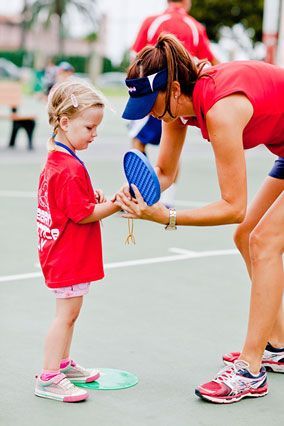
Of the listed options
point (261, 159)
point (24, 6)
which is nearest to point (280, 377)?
point (261, 159)

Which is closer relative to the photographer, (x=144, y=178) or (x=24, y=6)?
(x=144, y=178)

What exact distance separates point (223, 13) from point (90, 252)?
55191mm

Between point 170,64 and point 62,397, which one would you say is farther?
point 62,397

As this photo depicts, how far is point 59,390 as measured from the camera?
420 centimetres

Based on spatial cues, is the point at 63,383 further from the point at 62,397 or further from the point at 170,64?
the point at 170,64

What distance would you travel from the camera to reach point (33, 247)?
302 inches

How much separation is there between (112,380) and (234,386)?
0.59 metres

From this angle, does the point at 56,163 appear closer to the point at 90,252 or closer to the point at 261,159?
the point at 90,252

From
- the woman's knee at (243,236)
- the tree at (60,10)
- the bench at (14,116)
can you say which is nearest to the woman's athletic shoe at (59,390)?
the woman's knee at (243,236)

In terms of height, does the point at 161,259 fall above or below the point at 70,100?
below

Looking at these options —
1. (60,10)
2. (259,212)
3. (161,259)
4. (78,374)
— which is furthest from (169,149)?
(60,10)

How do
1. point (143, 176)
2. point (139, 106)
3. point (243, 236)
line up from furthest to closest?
point (243, 236), point (139, 106), point (143, 176)

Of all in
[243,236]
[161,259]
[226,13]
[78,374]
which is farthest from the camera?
[226,13]

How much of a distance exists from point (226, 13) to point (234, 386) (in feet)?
181
